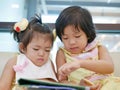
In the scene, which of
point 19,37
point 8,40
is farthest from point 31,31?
point 8,40

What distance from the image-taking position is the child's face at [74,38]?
1136mm

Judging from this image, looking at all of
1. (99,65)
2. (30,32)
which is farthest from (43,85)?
(30,32)

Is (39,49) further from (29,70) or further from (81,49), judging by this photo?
(81,49)

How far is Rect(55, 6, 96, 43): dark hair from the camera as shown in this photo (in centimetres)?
116

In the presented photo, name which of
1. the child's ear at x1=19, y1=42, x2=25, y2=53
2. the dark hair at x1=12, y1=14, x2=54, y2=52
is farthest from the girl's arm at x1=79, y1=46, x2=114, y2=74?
the child's ear at x1=19, y1=42, x2=25, y2=53

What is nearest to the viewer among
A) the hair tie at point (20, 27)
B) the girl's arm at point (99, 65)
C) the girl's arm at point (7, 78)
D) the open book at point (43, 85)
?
the open book at point (43, 85)

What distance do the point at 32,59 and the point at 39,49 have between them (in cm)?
7

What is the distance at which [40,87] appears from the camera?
0.65 meters

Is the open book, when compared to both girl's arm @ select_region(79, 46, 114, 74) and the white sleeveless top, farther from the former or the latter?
the white sleeveless top

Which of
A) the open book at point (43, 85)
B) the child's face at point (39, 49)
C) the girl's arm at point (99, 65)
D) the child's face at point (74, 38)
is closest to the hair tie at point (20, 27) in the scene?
the child's face at point (39, 49)

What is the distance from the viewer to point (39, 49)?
1.14 meters

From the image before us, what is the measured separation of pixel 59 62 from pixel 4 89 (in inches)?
12.8

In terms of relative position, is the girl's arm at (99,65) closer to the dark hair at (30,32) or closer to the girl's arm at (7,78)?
the dark hair at (30,32)

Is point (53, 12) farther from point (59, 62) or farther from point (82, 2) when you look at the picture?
point (59, 62)
